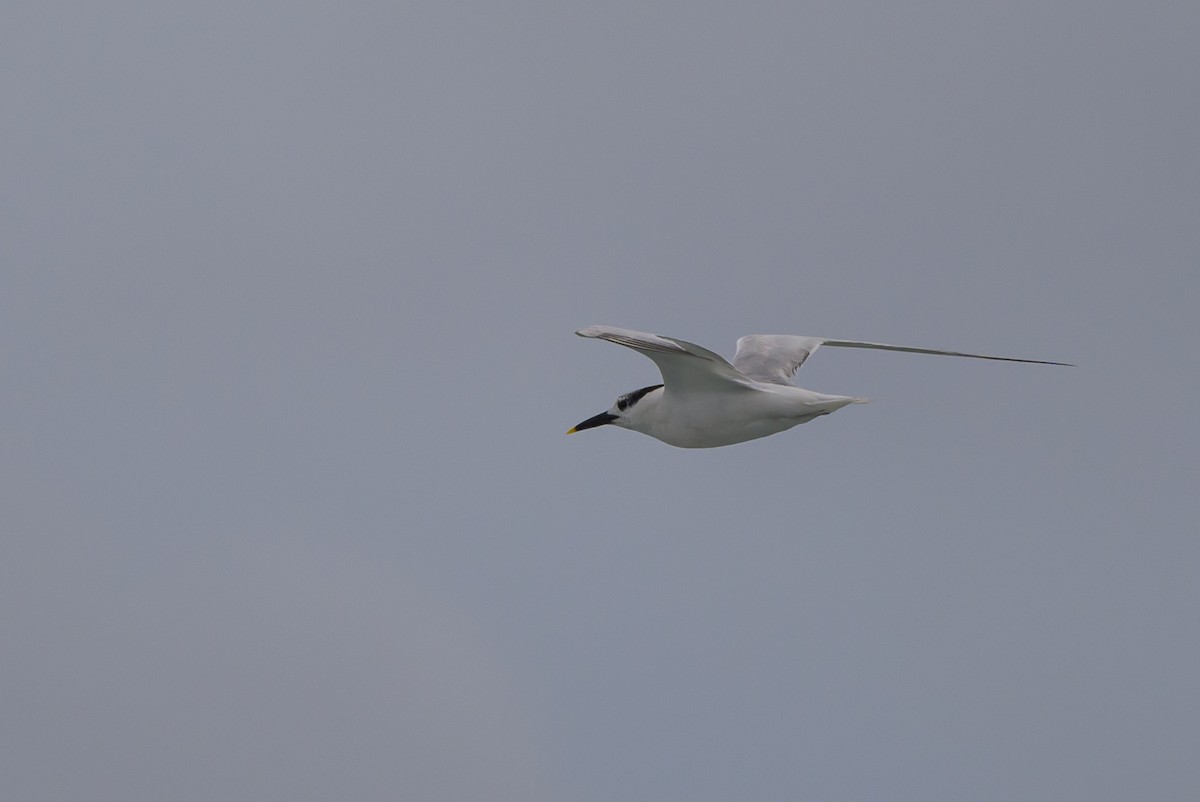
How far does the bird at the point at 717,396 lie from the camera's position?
18.4m

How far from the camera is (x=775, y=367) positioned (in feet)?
68.7

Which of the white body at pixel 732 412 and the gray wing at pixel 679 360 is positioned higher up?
the gray wing at pixel 679 360

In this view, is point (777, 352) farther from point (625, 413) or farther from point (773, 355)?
point (625, 413)

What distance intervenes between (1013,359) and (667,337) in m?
4.62

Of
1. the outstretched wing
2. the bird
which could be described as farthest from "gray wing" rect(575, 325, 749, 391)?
the outstretched wing

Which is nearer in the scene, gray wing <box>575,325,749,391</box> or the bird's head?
gray wing <box>575,325,749,391</box>

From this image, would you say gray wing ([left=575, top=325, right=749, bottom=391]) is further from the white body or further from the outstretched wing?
the outstretched wing

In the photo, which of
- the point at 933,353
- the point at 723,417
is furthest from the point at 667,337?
the point at 933,353

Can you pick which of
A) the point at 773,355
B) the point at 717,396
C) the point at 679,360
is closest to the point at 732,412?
the point at 717,396

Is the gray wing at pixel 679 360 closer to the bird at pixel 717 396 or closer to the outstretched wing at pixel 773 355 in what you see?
the bird at pixel 717 396

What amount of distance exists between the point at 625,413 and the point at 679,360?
2747 mm

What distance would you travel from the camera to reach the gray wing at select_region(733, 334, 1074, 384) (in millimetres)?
20484

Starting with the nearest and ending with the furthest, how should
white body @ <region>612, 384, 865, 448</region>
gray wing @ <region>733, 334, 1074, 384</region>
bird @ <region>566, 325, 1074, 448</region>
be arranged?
bird @ <region>566, 325, 1074, 448</region> < white body @ <region>612, 384, 865, 448</region> < gray wing @ <region>733, 334, 1074, 384</region>

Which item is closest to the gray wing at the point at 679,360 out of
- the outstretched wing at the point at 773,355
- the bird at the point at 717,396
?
the bird at the point at 717,396
